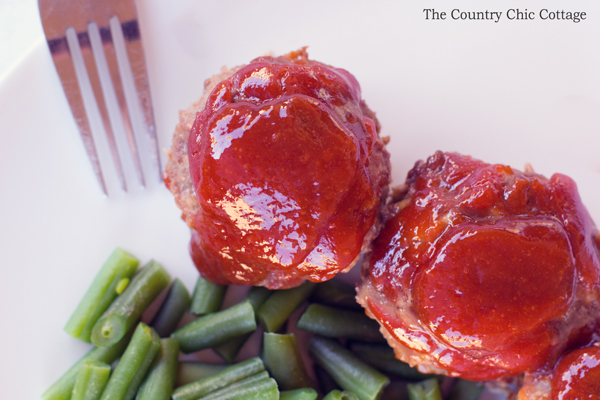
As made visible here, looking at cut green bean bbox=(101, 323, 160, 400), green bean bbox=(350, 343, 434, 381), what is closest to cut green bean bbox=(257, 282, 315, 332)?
green bean bbox=(350, 343, 434, 381)

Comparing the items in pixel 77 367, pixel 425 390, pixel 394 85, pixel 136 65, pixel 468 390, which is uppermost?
pixel 136 65

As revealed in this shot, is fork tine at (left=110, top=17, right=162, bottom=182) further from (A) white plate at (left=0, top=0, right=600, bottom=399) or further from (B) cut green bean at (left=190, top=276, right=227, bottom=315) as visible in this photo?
(B) cut green bean at (left=190, top=276, right=227, bottom=315)

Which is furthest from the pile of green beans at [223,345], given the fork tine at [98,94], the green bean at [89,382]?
the fork tine at [98,94]

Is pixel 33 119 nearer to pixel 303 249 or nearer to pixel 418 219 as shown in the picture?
pixel 303 249

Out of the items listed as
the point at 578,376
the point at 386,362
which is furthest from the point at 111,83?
the point at 578,376

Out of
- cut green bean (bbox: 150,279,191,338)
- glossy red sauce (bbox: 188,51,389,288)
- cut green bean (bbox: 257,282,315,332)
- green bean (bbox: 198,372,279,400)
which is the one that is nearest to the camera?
glossy red sauce (bbox: 188,51,389,288)

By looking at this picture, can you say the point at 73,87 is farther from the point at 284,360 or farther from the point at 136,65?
the point at 284,360

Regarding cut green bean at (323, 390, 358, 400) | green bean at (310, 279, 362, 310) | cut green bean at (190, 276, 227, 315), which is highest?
cut green bean at (190, 276, 227, 315)
